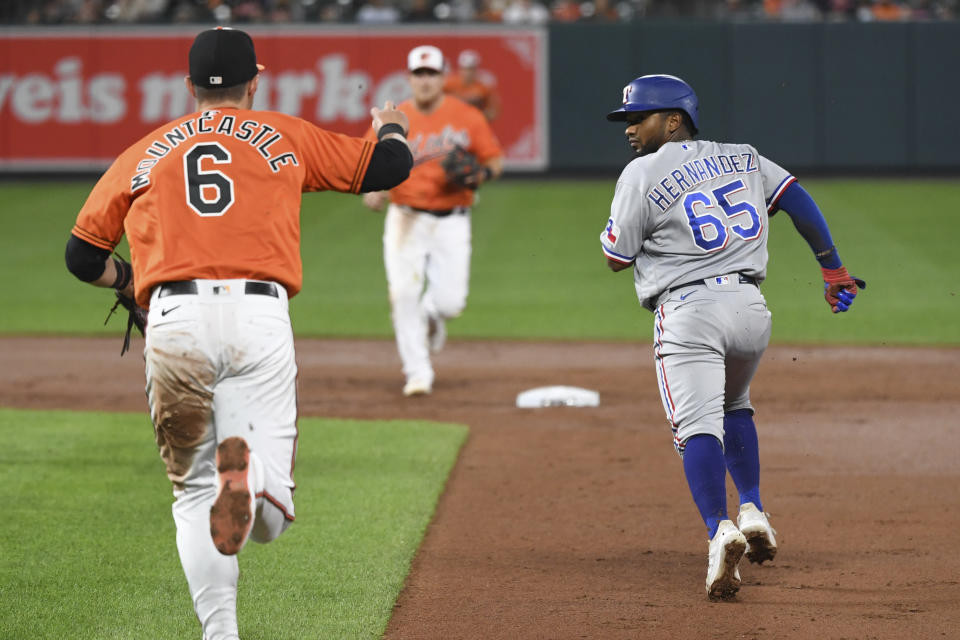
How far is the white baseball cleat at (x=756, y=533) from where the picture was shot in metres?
5.33

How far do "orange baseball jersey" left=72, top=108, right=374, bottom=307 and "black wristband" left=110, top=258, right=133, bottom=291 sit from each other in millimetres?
335

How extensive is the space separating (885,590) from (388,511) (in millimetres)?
2399

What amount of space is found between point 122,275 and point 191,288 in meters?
0.74

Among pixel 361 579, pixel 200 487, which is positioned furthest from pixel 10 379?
pixel 200 487

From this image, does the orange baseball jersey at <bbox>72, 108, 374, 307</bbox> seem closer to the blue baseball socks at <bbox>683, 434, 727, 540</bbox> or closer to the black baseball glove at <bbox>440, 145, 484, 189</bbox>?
the blue baseball socks at <bbox>683, 434, 727, 540</bbox>

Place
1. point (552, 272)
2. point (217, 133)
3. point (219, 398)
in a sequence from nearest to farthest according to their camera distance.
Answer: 1. point (219, 398)
2. point (217, 133)
3. point (552, 272)

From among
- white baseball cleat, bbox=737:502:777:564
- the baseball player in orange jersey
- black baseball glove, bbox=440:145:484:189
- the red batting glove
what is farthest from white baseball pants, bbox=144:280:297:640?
black baseball glove, bbox=440:145:484:189

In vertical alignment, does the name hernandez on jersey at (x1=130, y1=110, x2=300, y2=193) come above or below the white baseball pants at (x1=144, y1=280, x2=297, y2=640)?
above

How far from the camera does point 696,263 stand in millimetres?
5199

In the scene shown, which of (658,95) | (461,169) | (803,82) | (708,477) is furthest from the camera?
(803,82)

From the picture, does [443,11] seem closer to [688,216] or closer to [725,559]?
[688,216]

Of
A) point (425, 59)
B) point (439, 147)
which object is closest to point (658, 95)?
point (425, 59)

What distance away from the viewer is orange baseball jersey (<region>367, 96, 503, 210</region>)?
9.41m

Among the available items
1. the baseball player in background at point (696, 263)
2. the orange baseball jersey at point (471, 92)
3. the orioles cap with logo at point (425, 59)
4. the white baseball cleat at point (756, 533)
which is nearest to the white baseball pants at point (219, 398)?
the baseball player in background at point (696, 263)
